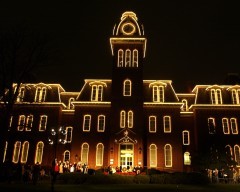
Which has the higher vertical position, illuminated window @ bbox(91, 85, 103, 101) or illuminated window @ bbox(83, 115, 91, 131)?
illuminated window @ bbox(91, 85, 103, 101)

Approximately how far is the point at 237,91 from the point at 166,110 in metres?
11.8

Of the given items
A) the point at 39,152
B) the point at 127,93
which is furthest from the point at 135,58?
the point at 39,152

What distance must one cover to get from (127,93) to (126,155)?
29.0 feet

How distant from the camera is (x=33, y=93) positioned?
152 feet

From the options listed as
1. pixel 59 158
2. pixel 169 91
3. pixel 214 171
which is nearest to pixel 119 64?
pixel 169 91

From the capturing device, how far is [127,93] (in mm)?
43594

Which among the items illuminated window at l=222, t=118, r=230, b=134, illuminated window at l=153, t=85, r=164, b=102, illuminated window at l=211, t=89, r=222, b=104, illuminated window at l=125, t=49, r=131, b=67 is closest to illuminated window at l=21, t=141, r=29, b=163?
illuminated window at l=125, t=49, r=131, b=67

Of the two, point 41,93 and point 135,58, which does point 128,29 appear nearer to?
point 135,58

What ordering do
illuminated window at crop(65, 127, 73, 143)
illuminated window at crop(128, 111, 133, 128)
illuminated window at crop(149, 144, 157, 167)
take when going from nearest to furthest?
1. illuminated window at crop(149, 144, 157, 167)
2. illuminated window at crop(128, 111, 133, 128)
3. illuminated window at crop(65, 127, 73, 143)

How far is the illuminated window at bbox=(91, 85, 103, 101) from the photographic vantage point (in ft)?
149

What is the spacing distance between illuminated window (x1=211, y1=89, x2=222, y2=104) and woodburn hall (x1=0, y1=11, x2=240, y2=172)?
15 centimetres

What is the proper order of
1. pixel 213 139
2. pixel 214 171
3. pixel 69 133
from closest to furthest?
1. pixel 214 171
2. pixel 213 139
3. pixel 69 133

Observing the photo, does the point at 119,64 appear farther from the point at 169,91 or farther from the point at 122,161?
the point at 122,161

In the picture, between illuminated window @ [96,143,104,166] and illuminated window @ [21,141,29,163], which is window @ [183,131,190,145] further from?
illuminated window @ [21,141,29,163]
